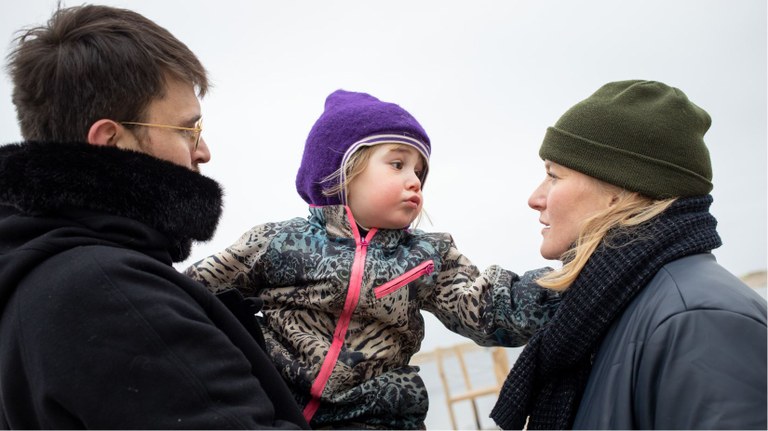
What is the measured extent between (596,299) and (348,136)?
0.95 m

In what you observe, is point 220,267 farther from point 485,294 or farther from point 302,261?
point 485,294

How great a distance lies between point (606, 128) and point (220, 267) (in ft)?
3.82

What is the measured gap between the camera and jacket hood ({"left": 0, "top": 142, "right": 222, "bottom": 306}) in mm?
1249

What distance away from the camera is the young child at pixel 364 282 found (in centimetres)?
194

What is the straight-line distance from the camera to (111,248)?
4.07 feet

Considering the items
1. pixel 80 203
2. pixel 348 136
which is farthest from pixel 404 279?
pixel 80 203

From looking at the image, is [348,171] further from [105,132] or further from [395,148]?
[105,132]

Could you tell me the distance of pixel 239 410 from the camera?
1.17 m

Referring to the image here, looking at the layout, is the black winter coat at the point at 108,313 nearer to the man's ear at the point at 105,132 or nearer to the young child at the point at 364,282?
the man's ear at the point at 105,132

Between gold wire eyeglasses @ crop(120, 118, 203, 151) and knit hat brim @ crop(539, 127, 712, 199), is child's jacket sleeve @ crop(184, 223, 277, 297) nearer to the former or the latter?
gold wire eyeglasses @ crop(120, 118, 203, 151)

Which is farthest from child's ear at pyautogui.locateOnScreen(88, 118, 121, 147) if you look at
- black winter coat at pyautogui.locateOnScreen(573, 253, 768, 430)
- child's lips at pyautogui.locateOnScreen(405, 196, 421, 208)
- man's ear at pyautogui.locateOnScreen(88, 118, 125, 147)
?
black winter coat at pyautogui.locateOnScreen(573, 253, 768, 430)

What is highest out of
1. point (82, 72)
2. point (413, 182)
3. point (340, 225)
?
point (82, 72)

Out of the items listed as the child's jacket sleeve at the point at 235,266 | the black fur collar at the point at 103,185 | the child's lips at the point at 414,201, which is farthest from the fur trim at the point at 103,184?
the child's lips at the point at 414,201

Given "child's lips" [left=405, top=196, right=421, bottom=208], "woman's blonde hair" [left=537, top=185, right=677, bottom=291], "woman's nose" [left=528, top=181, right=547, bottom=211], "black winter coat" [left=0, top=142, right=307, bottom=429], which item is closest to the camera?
"black winter coat" [left=0, top=142, right=307, bottom=429]
